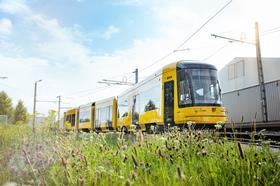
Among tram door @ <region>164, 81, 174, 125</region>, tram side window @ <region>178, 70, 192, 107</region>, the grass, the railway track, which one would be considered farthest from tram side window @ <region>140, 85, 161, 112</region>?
the grass

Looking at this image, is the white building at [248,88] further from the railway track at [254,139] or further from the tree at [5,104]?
the tree at [5,104]

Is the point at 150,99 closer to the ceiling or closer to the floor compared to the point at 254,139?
closer to the ceiling

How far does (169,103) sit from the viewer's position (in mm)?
12461

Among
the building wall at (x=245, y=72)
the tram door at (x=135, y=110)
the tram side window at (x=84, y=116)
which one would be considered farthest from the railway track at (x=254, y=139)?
the tram side window at (x=84, y=116)

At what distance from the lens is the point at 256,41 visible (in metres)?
19.0

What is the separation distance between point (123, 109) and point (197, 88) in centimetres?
819

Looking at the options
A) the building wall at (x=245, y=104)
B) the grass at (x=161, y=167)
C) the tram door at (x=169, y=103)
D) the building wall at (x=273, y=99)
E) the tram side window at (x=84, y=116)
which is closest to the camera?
the grass at (x=161, y=167)

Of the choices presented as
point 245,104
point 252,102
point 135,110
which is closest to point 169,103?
point 135,110

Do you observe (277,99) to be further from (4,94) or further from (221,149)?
(4,94)

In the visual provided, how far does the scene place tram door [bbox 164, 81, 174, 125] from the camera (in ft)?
40.3

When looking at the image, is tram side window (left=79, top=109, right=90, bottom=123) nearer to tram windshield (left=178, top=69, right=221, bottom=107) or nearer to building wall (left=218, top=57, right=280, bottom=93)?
building wall (left=218, top=57, right=280, bottom=93)

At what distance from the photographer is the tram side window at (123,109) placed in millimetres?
18925

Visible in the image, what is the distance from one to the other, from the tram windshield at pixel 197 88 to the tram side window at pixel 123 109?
710 cm

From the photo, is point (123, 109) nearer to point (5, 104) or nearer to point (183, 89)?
point (183, 89)
